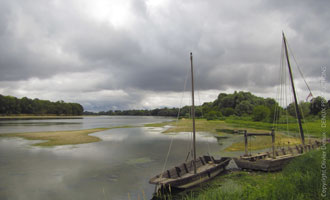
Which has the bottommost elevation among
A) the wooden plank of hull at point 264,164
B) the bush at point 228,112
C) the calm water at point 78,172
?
the calm water at point 78,172

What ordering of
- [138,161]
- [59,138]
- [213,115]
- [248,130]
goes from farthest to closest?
[213,115], [248,130], [59,138], [138,161]

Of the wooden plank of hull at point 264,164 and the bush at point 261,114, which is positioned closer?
the wooden plank of hull at point 264,164

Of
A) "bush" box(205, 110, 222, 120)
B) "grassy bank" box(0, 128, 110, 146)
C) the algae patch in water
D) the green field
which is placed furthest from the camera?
"bush" box(205, 110, 222, 120)

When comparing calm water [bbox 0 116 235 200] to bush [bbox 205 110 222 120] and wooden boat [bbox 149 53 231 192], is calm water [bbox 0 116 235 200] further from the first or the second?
bush [bbox 205 110 222 120]

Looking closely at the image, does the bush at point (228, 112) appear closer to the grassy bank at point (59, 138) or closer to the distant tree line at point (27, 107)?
the grassy bank at point (59, 138)

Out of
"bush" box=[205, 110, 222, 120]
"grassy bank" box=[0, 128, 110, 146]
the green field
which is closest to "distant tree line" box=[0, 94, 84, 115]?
"grassy bank" box=[0, 128, 110, 146]

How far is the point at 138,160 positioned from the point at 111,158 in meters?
3.75

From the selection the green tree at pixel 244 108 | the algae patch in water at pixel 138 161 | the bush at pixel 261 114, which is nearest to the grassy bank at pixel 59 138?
the algae patch in water at pixel 138 161

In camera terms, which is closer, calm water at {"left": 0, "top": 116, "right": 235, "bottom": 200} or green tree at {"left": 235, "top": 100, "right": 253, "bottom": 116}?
calm water at {"left": 0, "top": 116, "right": 235, "bottom": 200}

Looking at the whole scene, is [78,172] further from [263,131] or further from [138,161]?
[263,131]

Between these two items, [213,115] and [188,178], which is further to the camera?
[213,115]

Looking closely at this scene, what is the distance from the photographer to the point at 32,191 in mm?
15062

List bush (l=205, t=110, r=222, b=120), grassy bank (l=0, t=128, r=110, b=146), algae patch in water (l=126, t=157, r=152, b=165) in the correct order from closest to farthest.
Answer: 1. algae patch in water (l=126, t=157, r=152, b=165)
2. grassy bank (l=0, t=128, r=110, b=146)
3. bush (l=205, t=110, r=222, b=120)

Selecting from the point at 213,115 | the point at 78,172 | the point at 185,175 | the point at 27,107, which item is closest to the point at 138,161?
the point at 78,172
